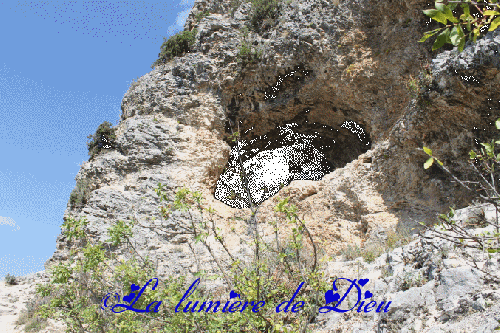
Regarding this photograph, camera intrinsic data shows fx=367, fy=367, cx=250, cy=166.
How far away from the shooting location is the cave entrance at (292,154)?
35.5 feet

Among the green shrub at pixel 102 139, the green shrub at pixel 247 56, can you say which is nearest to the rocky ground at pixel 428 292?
the green shrub at pixel 247 56

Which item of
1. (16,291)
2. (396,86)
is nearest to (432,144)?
(396,86)

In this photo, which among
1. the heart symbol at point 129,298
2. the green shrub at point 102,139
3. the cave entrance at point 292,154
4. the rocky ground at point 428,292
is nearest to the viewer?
the rocky ground at point 428,292

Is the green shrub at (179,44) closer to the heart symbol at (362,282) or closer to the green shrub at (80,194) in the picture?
the green shrub at (80,194)

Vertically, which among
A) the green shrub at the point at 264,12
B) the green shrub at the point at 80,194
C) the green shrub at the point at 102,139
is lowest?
the green shrub at the point at 80,194

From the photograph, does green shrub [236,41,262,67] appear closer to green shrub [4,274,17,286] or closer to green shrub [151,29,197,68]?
green shrub [151,29,197,68]

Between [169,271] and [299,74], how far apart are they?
595 centimetres

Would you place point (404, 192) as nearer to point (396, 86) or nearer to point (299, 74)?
point (396, 86)

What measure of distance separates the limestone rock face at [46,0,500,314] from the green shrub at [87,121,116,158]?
0.47 m

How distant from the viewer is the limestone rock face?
6781 millimetres

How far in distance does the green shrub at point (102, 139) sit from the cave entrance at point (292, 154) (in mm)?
3308

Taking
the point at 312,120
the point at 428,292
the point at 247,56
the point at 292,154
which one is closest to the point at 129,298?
the point at 428,292

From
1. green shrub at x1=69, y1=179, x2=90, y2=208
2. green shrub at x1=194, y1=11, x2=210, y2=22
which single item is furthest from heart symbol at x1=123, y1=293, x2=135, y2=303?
green shrub at x1=194, y1=11, x2=210, y2=22

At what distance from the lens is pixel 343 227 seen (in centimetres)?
768
